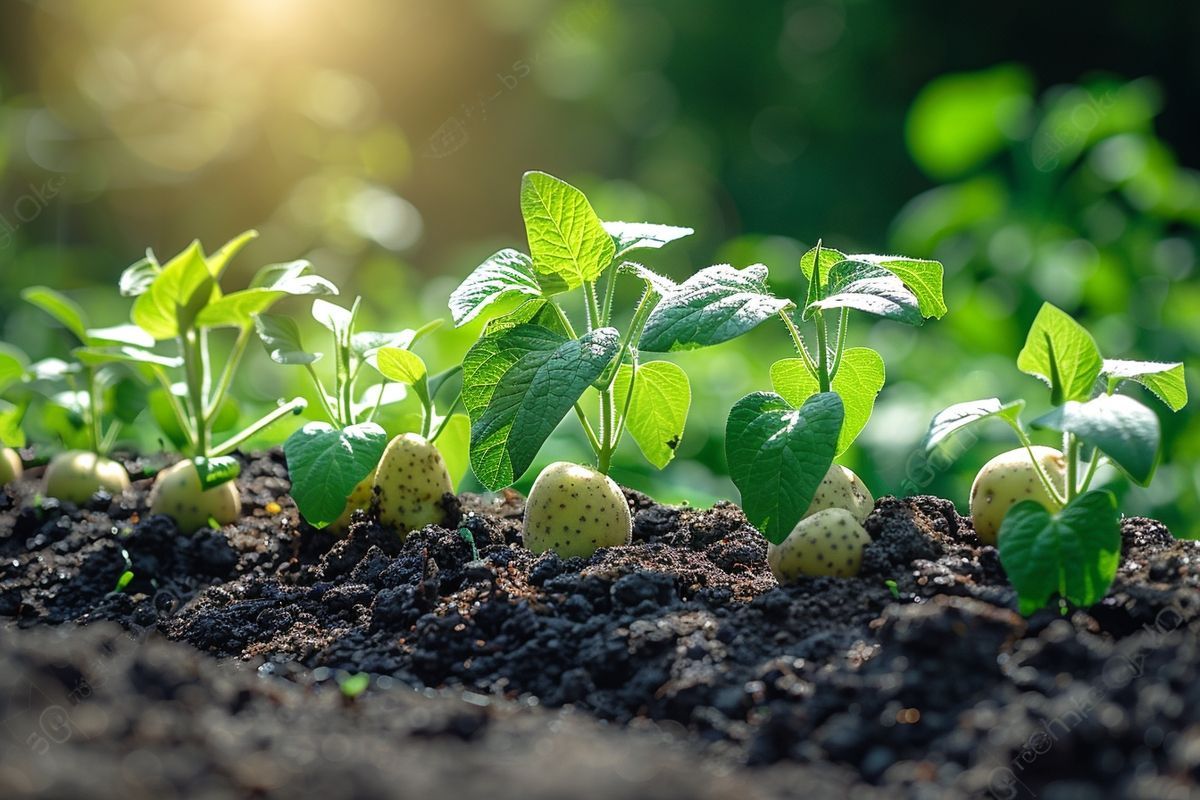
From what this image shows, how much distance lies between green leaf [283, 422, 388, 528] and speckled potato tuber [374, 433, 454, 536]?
0.08m

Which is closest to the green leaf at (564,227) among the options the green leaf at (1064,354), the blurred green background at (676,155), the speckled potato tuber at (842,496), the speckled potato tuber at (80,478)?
the speckled potato tuber at (842,496)

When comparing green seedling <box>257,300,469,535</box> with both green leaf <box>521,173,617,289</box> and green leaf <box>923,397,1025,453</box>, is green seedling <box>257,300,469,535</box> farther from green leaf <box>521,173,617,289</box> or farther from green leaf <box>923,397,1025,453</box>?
green leaf <box>923,397,1025,453</box>

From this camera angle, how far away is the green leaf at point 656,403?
1.75 meters

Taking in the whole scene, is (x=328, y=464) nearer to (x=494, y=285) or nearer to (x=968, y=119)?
(x=494, y=285)

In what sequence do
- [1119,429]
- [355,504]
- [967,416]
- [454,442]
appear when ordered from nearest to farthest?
[1119,429] < [967,416] < [355,504] < [454,442]

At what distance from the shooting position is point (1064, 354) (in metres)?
1.36

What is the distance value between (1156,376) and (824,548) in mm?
471

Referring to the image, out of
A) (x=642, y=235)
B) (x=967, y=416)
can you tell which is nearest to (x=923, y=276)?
(x=967, y=416)

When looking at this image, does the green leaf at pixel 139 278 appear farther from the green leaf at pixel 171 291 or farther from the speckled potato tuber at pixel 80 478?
the speckled potato tuber at pixel 80 478

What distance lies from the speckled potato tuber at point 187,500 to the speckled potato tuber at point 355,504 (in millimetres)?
230

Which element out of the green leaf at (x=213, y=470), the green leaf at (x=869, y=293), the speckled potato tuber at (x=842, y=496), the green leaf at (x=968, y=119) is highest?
the green leaf at (x=968, y=119)

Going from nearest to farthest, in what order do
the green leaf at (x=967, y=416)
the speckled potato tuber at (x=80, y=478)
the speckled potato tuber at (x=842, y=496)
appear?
1. the green leaf at (x=967, y=416)
2. the speckled potato tuber at (x=842, y=496)
3. the speckled potato tuber at (x=80, y=478)

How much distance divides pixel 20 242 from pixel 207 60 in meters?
1.47

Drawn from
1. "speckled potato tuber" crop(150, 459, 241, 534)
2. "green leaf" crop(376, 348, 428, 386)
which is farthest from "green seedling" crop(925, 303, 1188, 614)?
"speckled potato tuber" crop(150, 459, 241, 534)
